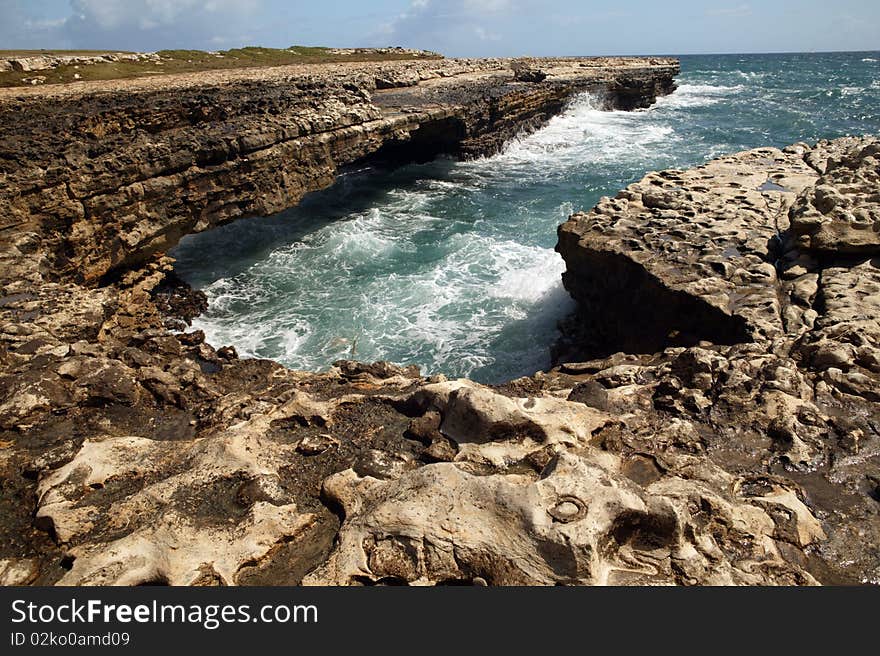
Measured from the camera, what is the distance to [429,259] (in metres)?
17.5

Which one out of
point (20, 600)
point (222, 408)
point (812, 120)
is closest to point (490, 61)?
point (812, 120)

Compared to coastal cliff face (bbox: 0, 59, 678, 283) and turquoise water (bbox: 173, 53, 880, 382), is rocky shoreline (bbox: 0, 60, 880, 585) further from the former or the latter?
turquoise water (bbox: 173, 53, 880, 382)

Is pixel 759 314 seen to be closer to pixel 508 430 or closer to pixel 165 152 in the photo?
pixel 508 430

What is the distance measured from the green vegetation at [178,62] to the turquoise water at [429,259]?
10905 millimetres

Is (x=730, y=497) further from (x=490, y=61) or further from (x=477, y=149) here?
(x=490, y=61)

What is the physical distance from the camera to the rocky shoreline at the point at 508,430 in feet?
12.4

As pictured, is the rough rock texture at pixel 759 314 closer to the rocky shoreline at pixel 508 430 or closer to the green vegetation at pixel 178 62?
the rocky shoreline at pixel 508 430

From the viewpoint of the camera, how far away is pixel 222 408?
6.11 metres

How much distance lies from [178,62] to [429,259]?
26.5m

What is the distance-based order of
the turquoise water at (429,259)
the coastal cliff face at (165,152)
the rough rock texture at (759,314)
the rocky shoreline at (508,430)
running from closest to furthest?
the rocky shoreline at (508,430) < the rough rock texture at (759,314) < the coastal cliff face at (165,152) < the turquoise water at (429,259)

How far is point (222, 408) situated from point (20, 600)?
9.91 feet

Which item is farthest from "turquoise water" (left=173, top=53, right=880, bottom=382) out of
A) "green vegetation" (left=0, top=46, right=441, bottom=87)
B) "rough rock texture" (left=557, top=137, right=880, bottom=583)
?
"green vegetation" (left=0, top=46, right=441, bottom=87)

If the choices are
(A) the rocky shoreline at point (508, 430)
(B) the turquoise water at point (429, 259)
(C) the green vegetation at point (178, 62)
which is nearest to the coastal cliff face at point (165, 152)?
(A) the rocky shoreline at point (508, 430)

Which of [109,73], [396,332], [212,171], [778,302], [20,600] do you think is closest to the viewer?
[20,600]
